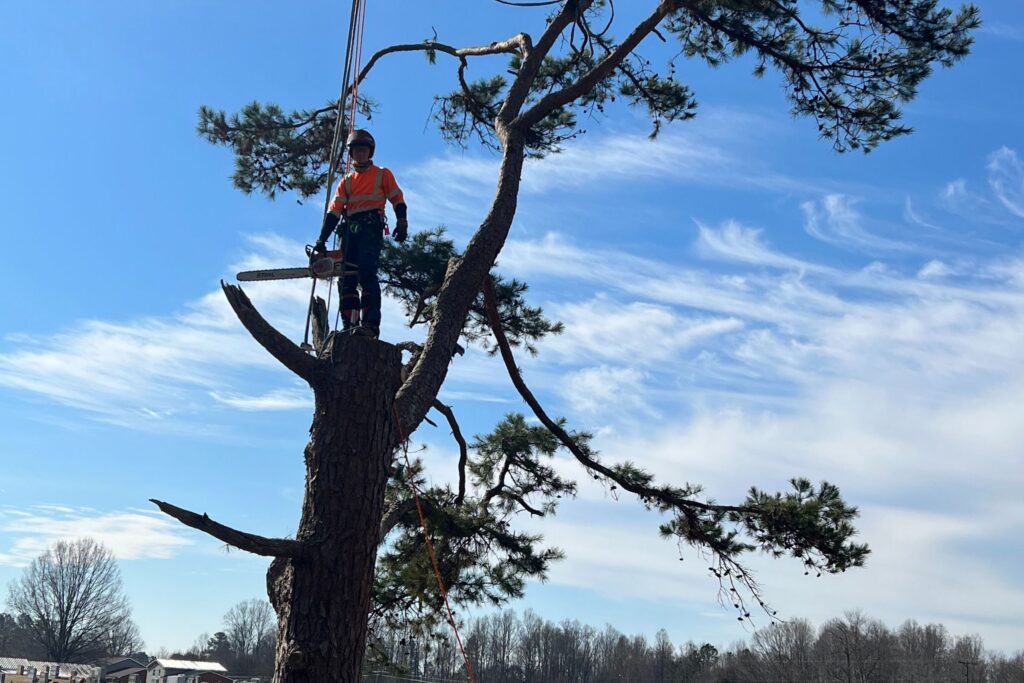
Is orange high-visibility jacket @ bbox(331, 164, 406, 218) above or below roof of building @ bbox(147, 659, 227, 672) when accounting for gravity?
above

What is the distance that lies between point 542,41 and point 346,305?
111 inches

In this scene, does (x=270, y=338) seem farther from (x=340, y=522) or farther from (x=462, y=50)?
(x=462, y=50)

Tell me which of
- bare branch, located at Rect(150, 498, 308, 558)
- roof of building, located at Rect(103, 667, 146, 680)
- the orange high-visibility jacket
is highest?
the orange high-visibility jacket

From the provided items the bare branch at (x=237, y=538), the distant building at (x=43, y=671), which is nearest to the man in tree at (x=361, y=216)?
the bare branch at (x=237, y=538)

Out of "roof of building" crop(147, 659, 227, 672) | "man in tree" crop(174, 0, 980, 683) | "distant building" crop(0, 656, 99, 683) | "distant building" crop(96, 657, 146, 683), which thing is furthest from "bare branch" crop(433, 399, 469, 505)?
"roof of building" crop(147, 659, 227, 672)

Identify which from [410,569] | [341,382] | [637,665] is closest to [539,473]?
[410,569]

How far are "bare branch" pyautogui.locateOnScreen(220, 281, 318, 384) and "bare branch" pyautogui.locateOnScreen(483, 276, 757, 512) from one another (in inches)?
88.5

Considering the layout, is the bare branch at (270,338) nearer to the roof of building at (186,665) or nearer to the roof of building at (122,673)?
the roof of building at (186,665)

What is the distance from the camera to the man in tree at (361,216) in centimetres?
572

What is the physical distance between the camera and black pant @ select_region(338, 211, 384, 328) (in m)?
5.55

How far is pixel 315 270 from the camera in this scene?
18.2 feet

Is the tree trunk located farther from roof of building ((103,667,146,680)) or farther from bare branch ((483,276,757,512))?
roof of building ((103,667,146,680))

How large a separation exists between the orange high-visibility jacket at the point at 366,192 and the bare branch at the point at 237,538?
2.36m

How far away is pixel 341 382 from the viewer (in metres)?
4.82
